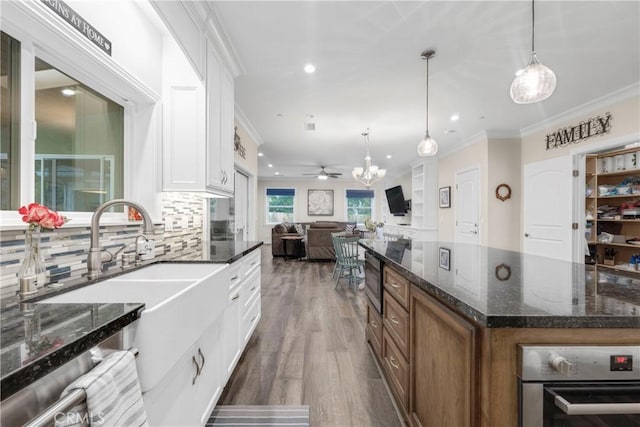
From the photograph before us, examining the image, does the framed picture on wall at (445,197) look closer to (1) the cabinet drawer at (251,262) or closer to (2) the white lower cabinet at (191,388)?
(1) the cabinet drawer at (251,262)

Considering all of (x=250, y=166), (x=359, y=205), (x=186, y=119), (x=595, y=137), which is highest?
(x=595, y=137)

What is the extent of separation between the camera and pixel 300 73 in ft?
9.29

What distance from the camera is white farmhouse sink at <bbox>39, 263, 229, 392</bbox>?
847mm

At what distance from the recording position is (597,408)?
2.51ft

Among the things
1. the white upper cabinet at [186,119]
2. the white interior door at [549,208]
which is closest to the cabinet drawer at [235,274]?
the white upper cabinet at [186,119]

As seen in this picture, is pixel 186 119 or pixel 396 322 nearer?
pixel 396 322

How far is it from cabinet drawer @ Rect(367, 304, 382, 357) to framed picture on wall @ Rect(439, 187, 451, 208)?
4.55 m

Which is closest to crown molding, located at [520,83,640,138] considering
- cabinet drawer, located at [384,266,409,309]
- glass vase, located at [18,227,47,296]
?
cabinet drawer, located at [384,266,409,309]

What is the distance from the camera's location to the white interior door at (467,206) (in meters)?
5.25

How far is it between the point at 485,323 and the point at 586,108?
4588 millimetres

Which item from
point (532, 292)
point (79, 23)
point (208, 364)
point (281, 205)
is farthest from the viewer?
point (281, 205)

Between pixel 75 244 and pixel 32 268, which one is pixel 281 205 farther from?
pixel 32 268

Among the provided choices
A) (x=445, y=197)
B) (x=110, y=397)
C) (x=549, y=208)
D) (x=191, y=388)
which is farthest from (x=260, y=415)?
(x=445, y=197)

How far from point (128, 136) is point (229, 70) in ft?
3.76
